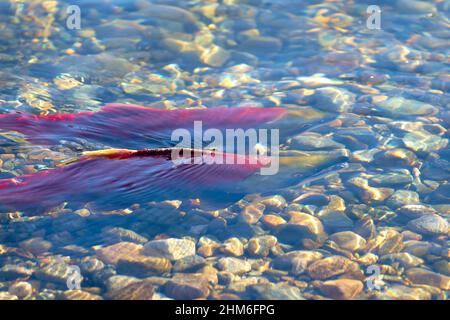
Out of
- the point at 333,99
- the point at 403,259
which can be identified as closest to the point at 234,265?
the point at 403,259

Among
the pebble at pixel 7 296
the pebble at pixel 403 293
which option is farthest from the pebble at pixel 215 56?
the pebble at pixel 7 296

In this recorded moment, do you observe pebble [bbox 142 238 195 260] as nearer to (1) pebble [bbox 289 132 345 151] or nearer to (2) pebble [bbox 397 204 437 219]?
(1) pebble [bbox 289 132 345 151]

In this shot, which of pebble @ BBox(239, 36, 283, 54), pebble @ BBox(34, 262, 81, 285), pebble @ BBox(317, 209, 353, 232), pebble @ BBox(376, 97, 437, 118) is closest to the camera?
pebble @ BBox(34, 262, 81, 285)

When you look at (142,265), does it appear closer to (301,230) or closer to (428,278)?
(301,230)

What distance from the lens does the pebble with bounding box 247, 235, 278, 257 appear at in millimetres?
3971

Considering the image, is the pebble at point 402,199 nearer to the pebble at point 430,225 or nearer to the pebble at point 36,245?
the pebble at point 430,225

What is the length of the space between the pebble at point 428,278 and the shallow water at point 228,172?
0.4 inches

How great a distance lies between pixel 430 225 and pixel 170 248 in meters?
1.84

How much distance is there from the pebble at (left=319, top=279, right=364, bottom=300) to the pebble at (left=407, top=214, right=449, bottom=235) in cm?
79

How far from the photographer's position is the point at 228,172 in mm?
4320

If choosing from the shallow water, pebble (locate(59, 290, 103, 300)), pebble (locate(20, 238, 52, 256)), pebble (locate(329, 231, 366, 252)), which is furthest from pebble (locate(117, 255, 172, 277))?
pebble (locate(329, 231, 366, 252))

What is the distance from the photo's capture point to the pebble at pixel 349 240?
158 inches

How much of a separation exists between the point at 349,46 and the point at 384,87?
3.35ft
